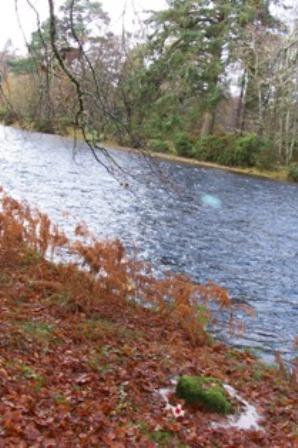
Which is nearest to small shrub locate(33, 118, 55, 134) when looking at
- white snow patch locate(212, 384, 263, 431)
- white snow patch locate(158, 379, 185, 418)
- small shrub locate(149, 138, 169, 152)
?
white snow patch locate(158, 379, 185, 418)

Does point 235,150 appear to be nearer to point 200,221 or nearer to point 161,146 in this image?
point 161,146

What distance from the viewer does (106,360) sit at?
701 centimetres

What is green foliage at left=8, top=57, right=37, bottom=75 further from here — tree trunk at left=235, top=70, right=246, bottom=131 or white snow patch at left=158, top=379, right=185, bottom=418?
tree trunk at left=235, top=70, right=246, bottom=131

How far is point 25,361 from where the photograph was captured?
20.8ft

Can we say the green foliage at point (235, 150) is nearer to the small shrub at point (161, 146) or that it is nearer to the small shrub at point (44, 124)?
the small shrub at point (161, 146)

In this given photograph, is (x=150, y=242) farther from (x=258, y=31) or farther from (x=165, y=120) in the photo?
(x=165, y=120)

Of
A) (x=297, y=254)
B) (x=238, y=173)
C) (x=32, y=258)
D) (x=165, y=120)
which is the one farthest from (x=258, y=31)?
(x=32, y=258)

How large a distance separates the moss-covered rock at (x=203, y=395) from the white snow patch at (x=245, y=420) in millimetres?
141

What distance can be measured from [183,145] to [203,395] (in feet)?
129

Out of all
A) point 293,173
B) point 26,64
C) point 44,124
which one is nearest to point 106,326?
point 44,124

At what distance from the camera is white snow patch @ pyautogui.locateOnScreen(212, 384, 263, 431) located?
616cm

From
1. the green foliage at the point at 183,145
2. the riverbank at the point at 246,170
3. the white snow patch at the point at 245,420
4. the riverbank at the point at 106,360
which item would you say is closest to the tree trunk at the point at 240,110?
the green foliage at the point at 183,145

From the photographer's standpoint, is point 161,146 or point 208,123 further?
point 208,123

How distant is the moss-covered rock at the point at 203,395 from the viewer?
250 inches
